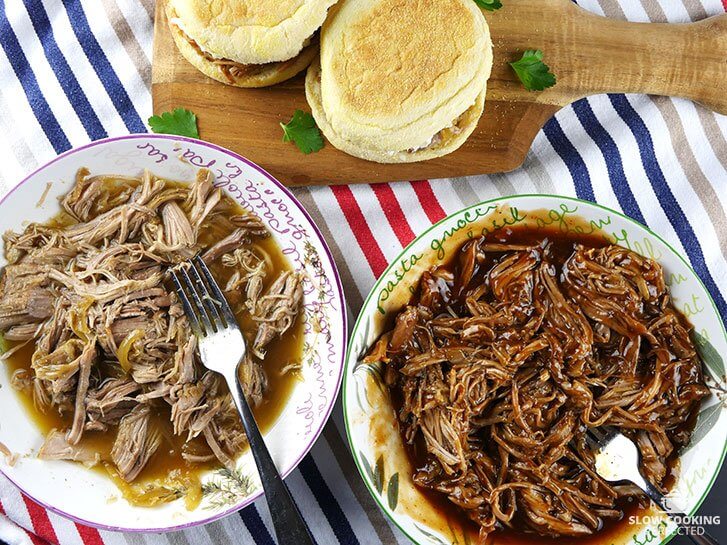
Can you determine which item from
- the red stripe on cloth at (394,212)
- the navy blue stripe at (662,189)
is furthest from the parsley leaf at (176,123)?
the navy blue stripe at (662,189)

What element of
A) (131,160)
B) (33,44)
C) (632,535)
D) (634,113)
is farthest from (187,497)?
(634,113)

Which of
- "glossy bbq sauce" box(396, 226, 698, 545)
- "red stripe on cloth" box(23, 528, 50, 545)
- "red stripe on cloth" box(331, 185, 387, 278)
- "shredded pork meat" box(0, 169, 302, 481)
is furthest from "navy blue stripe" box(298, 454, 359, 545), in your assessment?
"red stripe on cloth" box(23, 528, 50, 545)

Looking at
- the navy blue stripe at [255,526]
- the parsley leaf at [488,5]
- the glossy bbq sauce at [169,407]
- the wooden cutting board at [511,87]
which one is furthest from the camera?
the navy blue stripe at [255,526]

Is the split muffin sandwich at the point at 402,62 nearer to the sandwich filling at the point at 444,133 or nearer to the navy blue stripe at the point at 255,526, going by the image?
the sandwich filling at the point at 444,133

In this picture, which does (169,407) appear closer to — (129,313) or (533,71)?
(129,313)

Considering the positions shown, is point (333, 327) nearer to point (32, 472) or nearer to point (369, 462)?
point (369, 462)
